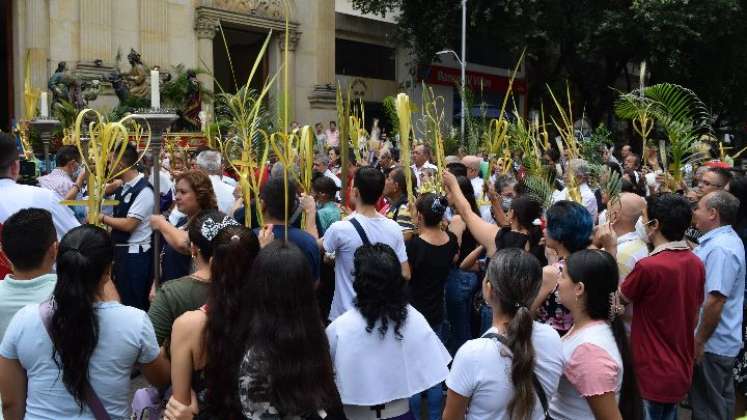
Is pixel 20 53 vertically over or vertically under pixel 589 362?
over

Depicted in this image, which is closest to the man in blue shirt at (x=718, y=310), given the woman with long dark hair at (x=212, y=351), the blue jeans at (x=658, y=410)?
the blue jeans at (x=658, y=410)

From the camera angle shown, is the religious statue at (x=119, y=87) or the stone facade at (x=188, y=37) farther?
the stone facade at (x=188, y=37)

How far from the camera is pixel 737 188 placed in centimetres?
543

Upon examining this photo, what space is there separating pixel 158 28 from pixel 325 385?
19.5m

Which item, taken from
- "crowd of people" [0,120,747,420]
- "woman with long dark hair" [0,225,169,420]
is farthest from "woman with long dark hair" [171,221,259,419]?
"woman with long dark hair" [0,225,169,420]

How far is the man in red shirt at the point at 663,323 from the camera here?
3.91 m

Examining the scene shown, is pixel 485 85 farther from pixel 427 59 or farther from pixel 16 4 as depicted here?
pixel 16 4

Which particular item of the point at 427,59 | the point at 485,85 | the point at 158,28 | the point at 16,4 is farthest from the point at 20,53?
the point at 485,85

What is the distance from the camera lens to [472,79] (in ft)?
105

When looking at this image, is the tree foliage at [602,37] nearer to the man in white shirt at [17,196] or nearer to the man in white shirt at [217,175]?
the man in white shirt at [217,175]

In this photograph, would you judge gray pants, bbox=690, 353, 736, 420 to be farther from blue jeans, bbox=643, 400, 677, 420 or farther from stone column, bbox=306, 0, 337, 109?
stone column, bbox=306, 0, 337, 109

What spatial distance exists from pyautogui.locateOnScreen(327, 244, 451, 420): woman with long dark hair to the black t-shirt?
2059mm

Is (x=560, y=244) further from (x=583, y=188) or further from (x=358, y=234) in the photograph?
(x=583, y=188)

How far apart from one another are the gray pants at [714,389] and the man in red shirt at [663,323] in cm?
83
